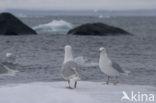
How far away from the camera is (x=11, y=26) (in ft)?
98.9

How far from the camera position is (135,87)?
9.12 metres

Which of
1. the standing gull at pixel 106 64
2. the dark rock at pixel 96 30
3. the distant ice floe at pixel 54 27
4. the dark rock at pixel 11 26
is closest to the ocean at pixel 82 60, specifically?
the standing gull at pixel 106 64

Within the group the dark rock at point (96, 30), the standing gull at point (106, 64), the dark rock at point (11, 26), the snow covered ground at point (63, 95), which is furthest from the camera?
the dark rock at point (96, 30)

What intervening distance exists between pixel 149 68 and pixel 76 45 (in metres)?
8.84

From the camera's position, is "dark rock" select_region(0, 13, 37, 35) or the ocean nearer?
the ocean

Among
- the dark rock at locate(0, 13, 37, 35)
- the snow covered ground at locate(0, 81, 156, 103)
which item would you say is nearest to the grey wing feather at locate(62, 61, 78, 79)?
the snow covered ground at locate(0, 81, 156, 103)

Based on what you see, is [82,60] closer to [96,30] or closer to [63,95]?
[63,95]

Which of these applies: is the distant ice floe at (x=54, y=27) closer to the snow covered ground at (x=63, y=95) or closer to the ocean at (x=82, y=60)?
the ocean at (x=82, y=60)

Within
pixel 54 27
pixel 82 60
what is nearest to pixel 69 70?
pixel 82 60

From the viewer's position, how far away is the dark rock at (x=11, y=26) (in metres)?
29.6

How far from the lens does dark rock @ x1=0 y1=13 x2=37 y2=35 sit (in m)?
29.6

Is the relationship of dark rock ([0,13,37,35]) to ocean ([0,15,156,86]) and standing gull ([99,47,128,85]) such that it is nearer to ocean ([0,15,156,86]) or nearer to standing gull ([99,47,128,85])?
ocean ([0,15,156,86])

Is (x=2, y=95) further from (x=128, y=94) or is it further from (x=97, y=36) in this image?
(x=97, y=36)

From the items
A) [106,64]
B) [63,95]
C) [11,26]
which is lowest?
[11,26]
